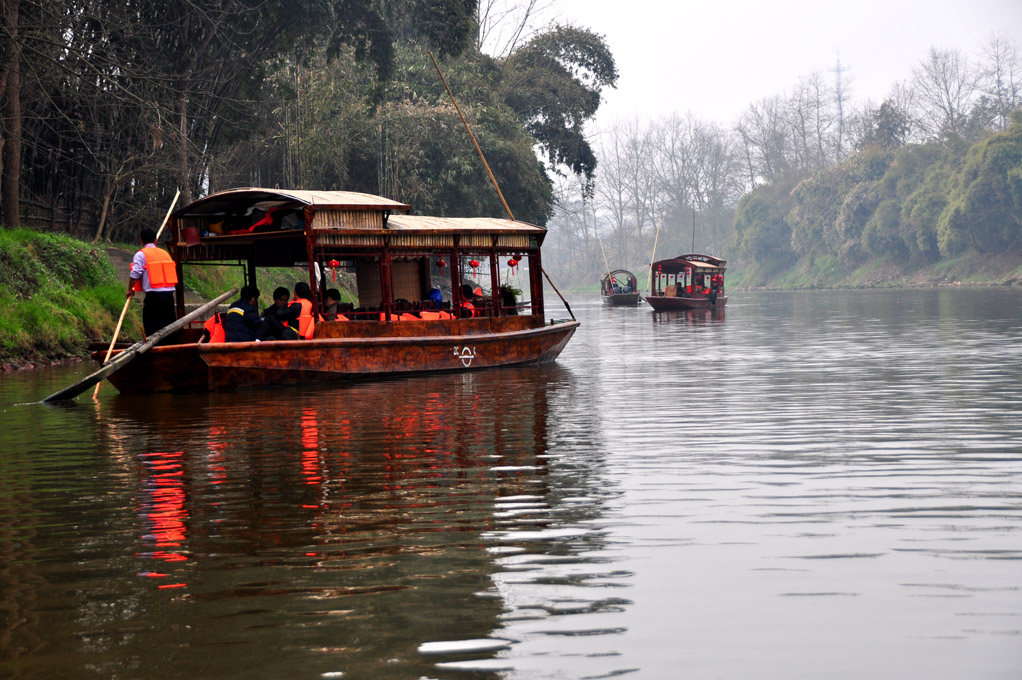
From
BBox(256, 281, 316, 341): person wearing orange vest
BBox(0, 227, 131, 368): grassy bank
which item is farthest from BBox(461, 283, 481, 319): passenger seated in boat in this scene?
BBox(0, 227, 131, 368): grassy bank

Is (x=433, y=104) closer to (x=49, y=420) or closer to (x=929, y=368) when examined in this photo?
(x=929, y=368)

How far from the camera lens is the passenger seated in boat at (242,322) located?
14508 millimetres

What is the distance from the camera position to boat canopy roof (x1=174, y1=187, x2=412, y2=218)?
1510cm

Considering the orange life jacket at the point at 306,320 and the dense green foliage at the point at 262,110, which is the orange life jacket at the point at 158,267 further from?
the dense green foliage at the point at 262,110

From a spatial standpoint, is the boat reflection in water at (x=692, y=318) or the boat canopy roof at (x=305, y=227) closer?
the boat canopy roof at (x=305, y=227)

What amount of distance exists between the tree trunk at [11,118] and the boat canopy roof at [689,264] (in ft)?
91.9

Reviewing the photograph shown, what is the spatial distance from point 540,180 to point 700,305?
8753mm

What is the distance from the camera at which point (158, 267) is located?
14039 mm

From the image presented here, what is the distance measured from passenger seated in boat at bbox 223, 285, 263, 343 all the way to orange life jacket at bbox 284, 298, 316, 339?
1.70 ft

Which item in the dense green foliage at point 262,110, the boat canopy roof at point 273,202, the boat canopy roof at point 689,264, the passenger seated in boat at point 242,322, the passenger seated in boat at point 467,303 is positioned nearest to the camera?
the passenger seated in boat at point 242,322

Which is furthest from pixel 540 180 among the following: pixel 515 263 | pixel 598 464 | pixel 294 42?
pixel 598 464

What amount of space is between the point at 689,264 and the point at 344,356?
3114cm

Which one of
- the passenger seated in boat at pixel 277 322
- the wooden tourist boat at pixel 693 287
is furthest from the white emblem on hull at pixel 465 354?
the wooden tourist boat at pixel 693 287

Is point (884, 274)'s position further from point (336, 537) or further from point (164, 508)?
point (336, 537)
